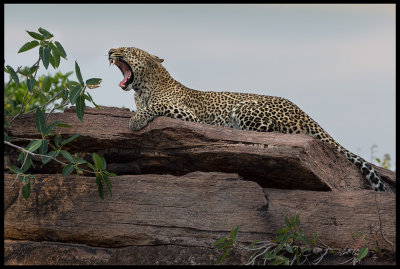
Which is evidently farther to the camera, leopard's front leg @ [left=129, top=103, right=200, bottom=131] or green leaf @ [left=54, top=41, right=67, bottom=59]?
leopard's front leg @ [left=129, top=103, right=200, bottom=131]

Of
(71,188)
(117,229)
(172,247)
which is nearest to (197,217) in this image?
(172,247)

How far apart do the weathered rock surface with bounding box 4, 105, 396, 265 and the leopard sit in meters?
0.37

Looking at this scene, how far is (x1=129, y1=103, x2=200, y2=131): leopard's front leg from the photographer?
1002 cm

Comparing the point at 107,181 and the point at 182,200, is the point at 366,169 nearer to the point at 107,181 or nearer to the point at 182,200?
the point at 182,200

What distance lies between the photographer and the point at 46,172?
10266mm

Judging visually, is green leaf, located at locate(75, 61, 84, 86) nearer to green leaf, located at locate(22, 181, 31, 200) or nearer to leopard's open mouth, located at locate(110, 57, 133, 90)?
green leaf, located at locate(22, 181, 31, 200)

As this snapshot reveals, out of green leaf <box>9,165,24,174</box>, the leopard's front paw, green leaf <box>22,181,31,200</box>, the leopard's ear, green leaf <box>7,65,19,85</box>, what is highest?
the leopard's ear

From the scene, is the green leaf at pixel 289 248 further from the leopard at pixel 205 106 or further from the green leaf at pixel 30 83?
the green leaf at pixel 30 83

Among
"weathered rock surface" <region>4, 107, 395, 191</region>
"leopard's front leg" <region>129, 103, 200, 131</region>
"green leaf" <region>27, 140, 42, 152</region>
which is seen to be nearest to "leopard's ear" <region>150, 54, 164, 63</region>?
"leopard's front leg" <region>129, 103, 200, 131</region>

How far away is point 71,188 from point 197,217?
2.04 metres

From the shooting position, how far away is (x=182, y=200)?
9.20 m

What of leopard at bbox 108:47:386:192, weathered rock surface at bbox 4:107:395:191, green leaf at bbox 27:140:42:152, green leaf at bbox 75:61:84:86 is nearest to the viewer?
green leaf at bbox 27:140:42:152

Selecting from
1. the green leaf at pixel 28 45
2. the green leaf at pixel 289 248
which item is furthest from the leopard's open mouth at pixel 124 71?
the green leaf at pixel 289 248

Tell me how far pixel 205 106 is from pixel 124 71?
1.72 metres
